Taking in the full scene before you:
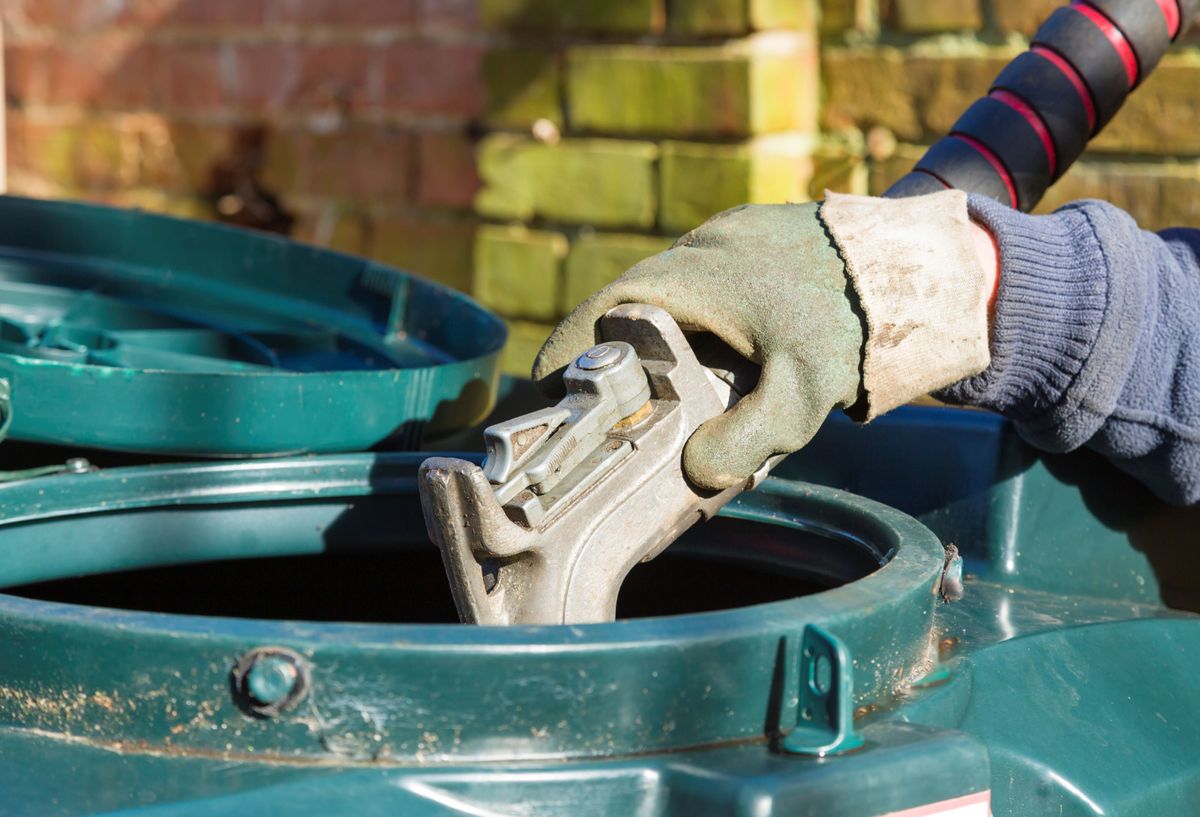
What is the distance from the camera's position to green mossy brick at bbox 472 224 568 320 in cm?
276

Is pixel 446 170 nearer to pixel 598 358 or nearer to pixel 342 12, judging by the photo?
pixel 342 12

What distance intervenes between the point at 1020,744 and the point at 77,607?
0.59m

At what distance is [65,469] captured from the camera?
121 centimetres

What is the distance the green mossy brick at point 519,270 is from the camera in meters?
2.76

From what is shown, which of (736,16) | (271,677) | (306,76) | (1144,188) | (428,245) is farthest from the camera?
(306,76)

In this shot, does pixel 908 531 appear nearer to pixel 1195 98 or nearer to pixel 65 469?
pixel 65 469

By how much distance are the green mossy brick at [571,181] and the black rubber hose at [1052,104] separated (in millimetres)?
1227

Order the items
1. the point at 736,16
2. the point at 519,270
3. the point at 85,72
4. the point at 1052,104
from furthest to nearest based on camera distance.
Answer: the point at 85,72 < the point at 519,270 < the point at 736,16 < the point at 1052,104

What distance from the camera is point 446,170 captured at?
113 inches

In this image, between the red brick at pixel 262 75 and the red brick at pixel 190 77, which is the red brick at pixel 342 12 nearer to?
the red brick at pixel 262 75

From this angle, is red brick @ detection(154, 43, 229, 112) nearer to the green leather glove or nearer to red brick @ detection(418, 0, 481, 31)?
red brick @ detection(418, 0, 481, 31)

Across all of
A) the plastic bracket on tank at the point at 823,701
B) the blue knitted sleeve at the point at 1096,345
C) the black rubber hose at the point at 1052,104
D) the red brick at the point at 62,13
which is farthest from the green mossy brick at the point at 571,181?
the plastic bracket on tank at the point at 823,701

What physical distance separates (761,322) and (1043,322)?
29 centimetres

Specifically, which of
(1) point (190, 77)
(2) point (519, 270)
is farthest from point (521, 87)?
(1) point (190, 77)
